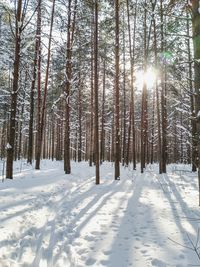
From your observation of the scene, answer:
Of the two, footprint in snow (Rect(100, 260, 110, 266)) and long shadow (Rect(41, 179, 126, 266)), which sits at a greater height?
long shadow (Rect(41, 179, 126, 266))

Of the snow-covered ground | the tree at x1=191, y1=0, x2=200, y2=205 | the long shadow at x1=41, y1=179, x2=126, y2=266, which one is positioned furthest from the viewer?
the tree at x1=191, y1=0, x2=200, y2=205

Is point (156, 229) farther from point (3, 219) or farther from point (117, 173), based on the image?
point (117, 173)

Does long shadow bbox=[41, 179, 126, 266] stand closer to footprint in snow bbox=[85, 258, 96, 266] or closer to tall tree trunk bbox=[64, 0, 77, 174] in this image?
footprint in snow bbox=[85, 258, 96, 266]

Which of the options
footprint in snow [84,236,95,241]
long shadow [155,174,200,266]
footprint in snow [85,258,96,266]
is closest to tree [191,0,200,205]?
long shadow [155,174,200,266]

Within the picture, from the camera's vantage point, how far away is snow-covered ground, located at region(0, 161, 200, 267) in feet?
A: 14.5

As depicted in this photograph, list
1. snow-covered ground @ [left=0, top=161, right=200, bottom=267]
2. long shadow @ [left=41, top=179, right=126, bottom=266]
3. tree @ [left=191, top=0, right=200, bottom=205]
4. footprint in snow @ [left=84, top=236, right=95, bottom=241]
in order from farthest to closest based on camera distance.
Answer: tree @ [left=191, top=0, right=200, bottom=205], footprint in snow @ [left=84, top=236, right=95, bottom=241], long shadow @ [left=41, top=179, right=126, bottom=266], snow-covered ground @ [left=0, top=161, right=200, bottom=267]

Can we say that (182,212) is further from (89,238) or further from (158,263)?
(158,263)

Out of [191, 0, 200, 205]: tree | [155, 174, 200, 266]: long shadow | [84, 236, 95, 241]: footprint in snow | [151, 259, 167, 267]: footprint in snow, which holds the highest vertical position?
[191, 0, 200, 205]: tree

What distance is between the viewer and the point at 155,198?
9336mm

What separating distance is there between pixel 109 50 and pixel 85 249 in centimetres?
2073

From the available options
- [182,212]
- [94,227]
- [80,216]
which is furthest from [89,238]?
[182,212]

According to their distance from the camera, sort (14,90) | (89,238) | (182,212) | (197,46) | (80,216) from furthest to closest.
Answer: (14,90) → (182,212) → (80,216) → (197,46) → (89,238)

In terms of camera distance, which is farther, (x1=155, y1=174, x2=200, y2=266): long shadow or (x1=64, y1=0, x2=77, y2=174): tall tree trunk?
(x1=64, y1=0, x2=77, y2=174): tall tree trunk

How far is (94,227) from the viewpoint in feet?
19.9
